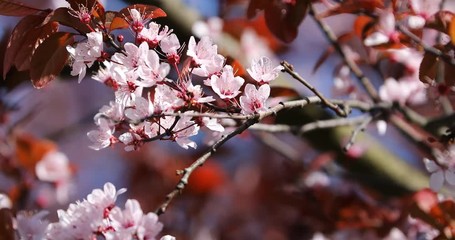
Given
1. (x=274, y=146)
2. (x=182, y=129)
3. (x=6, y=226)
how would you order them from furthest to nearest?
(x=274, y=146) → (x=6, y=226) → (x=182, y=129)

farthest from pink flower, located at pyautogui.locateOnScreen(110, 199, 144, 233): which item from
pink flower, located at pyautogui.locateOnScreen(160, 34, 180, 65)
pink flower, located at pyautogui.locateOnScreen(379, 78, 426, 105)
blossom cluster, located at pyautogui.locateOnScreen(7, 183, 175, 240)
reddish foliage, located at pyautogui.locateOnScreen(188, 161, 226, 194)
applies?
reddish foliage, located at pyautogui.locateOnScreen(188, 161, 226, 194)

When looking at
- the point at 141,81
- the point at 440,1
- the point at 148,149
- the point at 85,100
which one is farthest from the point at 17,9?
the point at 85,100

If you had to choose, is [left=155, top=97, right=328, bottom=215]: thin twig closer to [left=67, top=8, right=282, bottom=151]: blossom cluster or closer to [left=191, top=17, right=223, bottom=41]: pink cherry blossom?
[left=67, top=8, right=282, bottom=151]: blossom cluster

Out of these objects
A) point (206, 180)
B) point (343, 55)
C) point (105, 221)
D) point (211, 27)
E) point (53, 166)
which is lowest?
point (206, 180)

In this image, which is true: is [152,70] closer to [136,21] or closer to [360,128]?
[136,21]

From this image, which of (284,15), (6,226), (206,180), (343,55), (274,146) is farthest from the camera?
(206,180)

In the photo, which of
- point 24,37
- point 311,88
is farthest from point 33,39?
point 311,88
